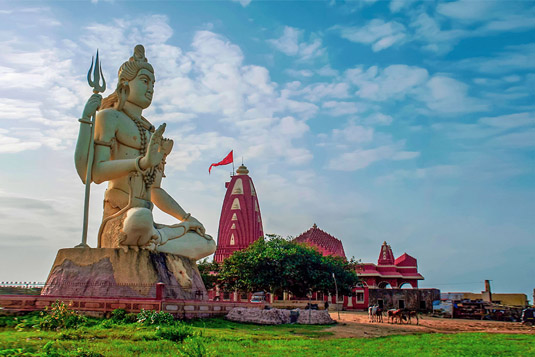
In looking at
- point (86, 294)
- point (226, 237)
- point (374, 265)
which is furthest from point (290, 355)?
point (226, 237)

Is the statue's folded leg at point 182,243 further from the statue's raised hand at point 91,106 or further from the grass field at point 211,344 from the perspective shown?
the statue's raised hand at point 91,106

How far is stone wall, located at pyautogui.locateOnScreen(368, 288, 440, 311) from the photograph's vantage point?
3009cm

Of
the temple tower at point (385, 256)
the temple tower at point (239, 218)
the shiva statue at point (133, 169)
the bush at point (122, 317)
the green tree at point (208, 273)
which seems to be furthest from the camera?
the temple tower at point (239, 218)

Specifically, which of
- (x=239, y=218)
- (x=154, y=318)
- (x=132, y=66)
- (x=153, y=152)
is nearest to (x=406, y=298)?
(x=239, y=218)

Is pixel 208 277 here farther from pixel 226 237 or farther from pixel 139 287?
pixel 139 287

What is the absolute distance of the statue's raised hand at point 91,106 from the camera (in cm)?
1430

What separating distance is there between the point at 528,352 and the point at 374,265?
93.0 feet

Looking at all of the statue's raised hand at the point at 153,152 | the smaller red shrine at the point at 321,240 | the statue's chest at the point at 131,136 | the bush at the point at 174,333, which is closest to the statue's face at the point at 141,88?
the statue's chest at the point at 131,136

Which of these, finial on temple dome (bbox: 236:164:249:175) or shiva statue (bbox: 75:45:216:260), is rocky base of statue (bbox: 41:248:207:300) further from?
finial on temple dome (bbox: 236:164:249:175)

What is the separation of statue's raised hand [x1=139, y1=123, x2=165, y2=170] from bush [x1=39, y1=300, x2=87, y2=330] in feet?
15.0

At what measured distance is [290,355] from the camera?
8234 mm

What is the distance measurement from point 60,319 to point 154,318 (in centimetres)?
193

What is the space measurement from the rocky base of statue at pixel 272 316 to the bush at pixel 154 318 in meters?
3.07

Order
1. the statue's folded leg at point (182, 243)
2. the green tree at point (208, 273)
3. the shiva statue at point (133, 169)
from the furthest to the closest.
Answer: the green tree at point (208, 273) < the statue's folded leg at point (182, 243) < the shiva statue at point (133, 169)
